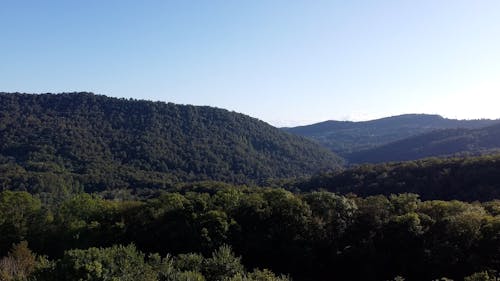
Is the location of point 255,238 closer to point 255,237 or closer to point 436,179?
point 255,237

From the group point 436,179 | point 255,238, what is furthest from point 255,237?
point 436,179

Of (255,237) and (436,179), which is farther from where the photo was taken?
(436,179)

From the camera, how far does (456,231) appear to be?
3953 cm

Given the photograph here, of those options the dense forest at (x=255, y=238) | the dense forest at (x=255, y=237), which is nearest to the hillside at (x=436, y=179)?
the dense forest at (x=255, y=238)

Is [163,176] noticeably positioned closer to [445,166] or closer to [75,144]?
[75,144]

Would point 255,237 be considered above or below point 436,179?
below

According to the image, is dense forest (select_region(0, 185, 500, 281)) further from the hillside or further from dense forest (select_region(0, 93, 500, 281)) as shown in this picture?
the hillside

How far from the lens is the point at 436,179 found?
8462 cm

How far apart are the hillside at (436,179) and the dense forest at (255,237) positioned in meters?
29.3

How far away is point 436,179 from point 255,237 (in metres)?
50.7

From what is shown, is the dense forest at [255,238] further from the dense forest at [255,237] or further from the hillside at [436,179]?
the hillside at [436,179]

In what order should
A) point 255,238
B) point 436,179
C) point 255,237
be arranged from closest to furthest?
point 255,238
point 255,237
point 436,179

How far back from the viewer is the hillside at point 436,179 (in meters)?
76.7

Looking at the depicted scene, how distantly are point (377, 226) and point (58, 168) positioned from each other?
14828 cm
